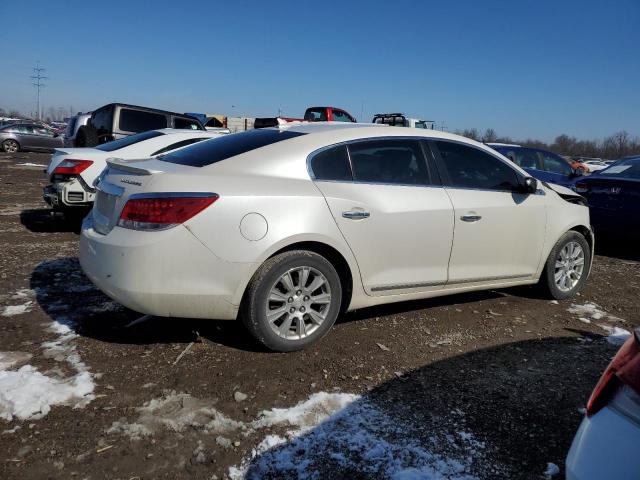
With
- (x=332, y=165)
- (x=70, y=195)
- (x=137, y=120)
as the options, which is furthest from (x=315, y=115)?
(x=332, y=165)

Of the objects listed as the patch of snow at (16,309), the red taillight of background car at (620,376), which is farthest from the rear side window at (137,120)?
the red taillight of background car at (620,376)

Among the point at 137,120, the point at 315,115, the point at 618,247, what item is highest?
the point at 315,115

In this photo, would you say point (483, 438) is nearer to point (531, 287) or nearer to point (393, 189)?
point (393, 189)

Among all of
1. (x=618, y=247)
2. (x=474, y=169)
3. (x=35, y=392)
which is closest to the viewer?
(x=35, y=392)

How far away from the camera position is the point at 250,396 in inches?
116

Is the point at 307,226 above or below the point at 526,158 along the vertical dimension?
below

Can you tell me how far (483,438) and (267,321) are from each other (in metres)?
1.47

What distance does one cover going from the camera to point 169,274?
307 cm

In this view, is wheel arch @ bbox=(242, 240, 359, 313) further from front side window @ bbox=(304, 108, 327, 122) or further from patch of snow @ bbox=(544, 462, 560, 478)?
front side window @ bbox=(304, 108, 327, 122)

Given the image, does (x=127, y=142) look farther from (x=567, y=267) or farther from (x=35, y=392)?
(x=567, y=267)

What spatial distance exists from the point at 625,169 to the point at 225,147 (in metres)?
6.23

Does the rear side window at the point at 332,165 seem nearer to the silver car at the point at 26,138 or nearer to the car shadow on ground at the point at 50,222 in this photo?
the car shadow on ground at the point at 50,222

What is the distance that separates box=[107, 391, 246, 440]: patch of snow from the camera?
260 centimetres

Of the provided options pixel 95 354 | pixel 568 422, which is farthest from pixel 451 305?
pixel 95 354
